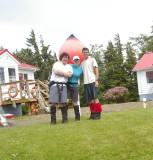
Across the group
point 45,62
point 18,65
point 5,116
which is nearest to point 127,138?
point 5,116

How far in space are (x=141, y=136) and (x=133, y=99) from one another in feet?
67.5

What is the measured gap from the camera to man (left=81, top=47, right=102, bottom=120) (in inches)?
198

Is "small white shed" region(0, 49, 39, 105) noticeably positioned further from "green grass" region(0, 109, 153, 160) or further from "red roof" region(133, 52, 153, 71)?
"green grass" region(0, 109, 153, 160)

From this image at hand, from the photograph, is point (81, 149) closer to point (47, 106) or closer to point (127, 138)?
point (127, 138)

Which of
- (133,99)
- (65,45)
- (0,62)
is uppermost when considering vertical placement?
(0,62)

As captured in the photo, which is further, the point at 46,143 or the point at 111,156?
the point at 46,143

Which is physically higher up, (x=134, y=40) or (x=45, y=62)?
(x=134, y=40)

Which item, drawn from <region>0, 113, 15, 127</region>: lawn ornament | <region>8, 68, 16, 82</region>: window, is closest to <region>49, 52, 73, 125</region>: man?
<region>0, 113, 15, 127</region>: lawn ornament

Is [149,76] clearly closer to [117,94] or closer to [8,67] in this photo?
[117,94]

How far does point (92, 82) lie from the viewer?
5023 mm

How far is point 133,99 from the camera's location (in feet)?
75.6

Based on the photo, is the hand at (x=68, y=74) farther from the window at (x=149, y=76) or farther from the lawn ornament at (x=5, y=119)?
the window at (x=149, y=76)

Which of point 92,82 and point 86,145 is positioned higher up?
point 92,82

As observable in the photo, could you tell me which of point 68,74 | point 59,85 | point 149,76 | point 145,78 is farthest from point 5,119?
point 149,76
